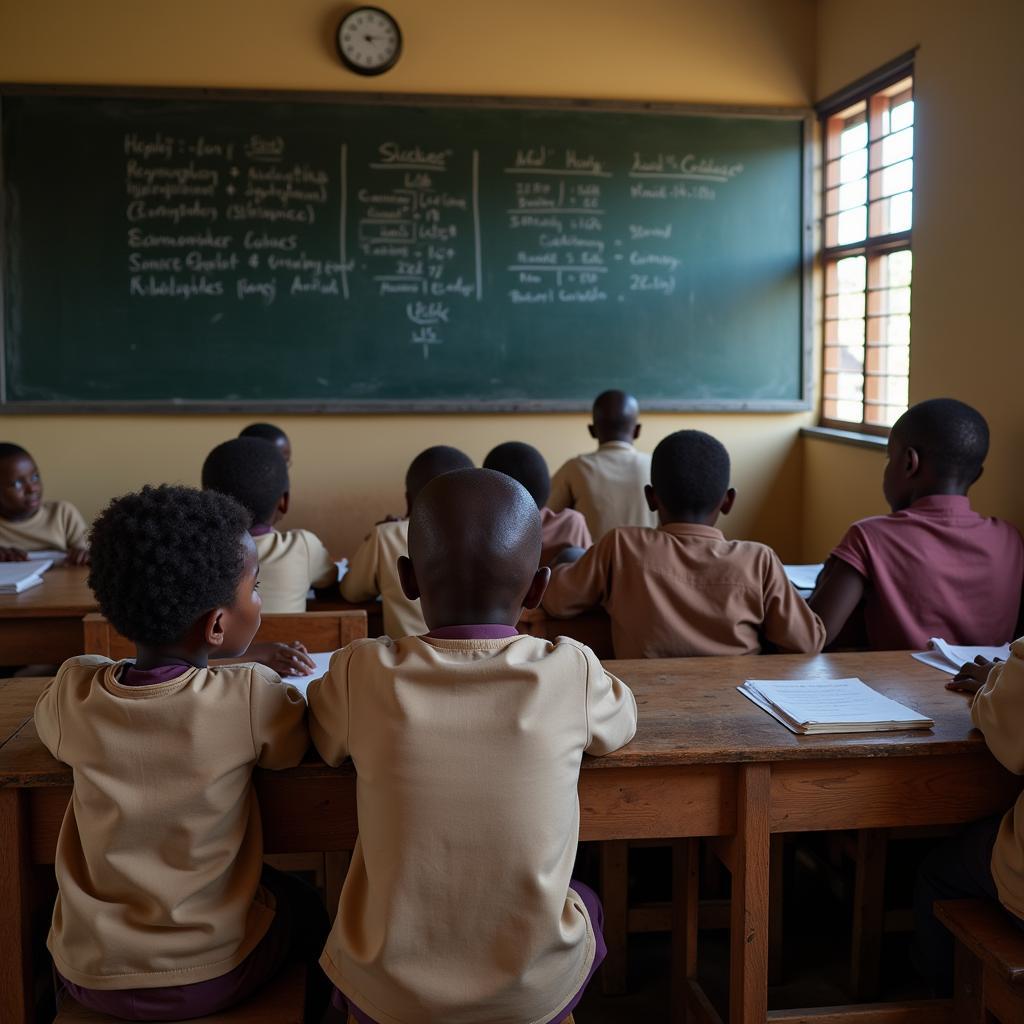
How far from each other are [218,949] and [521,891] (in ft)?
1.41

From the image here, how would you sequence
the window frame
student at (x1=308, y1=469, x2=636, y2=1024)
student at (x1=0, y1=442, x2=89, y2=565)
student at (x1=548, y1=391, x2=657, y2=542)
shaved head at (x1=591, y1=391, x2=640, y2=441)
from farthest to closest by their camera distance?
the window frame
shaved head at (x1=591, y1=391, x2=640, y2=441)
student at (x1=548, y1=391, x2=657, y2=542)
student at (x1=0, y1=442, x2=89, y2=565)
student at (x1=308, y1=469, x2=636, y2=1024)

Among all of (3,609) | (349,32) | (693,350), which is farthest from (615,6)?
(3,609)

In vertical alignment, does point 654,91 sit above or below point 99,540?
above

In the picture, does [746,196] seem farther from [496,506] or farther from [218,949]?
[218,949]

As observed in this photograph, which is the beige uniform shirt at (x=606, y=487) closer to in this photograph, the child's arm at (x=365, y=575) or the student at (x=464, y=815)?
the child's arm at (x=365, y=575)

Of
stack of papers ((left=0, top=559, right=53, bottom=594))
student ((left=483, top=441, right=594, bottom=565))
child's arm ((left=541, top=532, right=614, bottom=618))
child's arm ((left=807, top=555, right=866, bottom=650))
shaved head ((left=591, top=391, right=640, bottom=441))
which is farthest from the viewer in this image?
shaved head ((left=591, top=391, right=640, bottom=441))

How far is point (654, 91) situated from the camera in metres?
5.23

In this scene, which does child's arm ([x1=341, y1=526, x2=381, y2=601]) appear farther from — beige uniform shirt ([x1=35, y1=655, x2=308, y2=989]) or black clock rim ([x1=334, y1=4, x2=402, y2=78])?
black clock rim ([x1=334, y1=4, x2=402, y2=78])

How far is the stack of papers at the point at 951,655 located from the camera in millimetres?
2068

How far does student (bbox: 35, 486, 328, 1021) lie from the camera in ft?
4.73

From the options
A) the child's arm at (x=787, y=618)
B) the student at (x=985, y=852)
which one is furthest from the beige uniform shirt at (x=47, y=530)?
the student at (x=985, y=852)

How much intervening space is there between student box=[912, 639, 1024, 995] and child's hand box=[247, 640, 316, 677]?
1.07 metres

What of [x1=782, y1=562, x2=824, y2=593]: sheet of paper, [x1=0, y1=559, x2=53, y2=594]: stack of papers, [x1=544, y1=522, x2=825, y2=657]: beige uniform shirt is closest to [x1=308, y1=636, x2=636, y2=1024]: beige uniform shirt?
[x1=544, y1=522, x2=825, y2=657]: beige uniform shirt

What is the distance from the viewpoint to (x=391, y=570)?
9.34 ft
